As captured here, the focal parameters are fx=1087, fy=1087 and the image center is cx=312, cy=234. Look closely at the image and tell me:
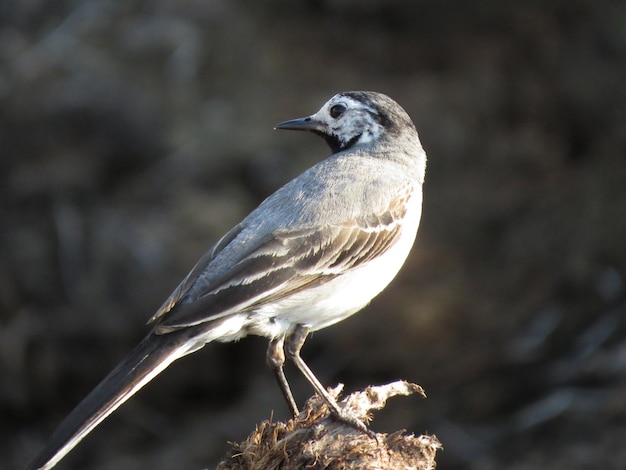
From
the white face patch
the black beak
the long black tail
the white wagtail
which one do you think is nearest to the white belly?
the white wagtail

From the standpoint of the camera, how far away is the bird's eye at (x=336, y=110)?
7.77 metres

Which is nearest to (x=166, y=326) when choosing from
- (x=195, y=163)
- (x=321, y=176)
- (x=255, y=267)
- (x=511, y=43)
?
(x=255, y=267)

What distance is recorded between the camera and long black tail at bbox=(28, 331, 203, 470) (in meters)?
5.77

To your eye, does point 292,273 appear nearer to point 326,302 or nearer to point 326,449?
point 326,302

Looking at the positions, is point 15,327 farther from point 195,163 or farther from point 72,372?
point 195,163

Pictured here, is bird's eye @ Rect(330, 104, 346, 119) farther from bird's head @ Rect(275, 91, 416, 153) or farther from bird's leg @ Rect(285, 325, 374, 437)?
bird's leg @ Rect(285, 325, 374, 437)

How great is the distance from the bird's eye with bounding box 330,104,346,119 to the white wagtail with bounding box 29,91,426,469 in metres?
0.35

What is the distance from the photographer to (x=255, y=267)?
21.5ft

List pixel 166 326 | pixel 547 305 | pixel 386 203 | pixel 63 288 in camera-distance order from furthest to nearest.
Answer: pixel 63 288 → pixel 547 305 → pixel 386 203 → pixel 166 326

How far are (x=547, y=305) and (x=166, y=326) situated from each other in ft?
25.0

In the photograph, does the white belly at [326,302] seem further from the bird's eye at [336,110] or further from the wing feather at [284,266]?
the bird's eye at [336,110]

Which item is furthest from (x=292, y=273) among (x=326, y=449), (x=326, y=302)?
(x=326, y=449)

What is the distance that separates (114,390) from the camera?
600cm

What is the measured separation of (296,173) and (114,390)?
8.69 metres
